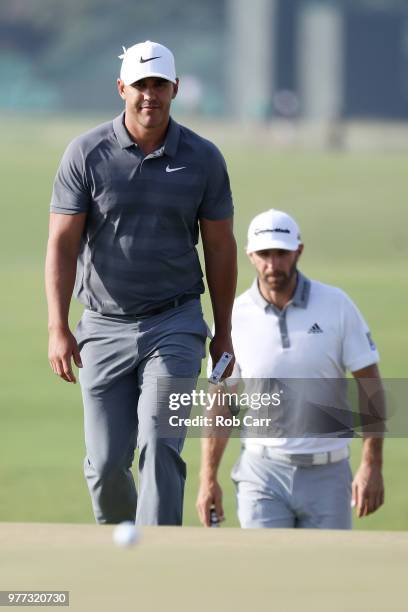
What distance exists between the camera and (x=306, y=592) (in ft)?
13.4

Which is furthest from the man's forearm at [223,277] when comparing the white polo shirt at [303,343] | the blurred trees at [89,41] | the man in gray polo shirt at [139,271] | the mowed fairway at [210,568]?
the blurred trees at [89,41]

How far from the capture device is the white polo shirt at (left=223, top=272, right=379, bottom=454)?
20.7 feet

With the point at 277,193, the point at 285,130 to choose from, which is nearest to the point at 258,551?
the point at 277,193

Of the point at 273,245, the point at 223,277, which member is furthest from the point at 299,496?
the point at 273,245

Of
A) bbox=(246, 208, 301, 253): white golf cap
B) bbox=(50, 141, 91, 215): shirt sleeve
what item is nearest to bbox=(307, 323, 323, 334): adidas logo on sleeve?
bbox=(246, 208, 301, 253): white golf cap

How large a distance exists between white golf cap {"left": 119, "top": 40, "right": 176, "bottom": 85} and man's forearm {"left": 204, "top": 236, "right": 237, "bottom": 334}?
2.25ft

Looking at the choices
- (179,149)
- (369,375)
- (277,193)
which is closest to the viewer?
(179,149)

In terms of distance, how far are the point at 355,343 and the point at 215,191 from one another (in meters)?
0.93

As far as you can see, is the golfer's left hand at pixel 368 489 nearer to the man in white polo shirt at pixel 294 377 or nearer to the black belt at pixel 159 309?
the man in white polo shirt at pixel 294 377

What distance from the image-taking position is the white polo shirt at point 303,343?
6305mm

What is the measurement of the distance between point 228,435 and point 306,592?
94.6 inches

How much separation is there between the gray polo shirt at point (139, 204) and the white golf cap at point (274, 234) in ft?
1.75

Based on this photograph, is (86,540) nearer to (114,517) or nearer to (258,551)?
(258,551)

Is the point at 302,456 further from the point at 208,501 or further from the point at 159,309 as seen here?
the point at 159,309
